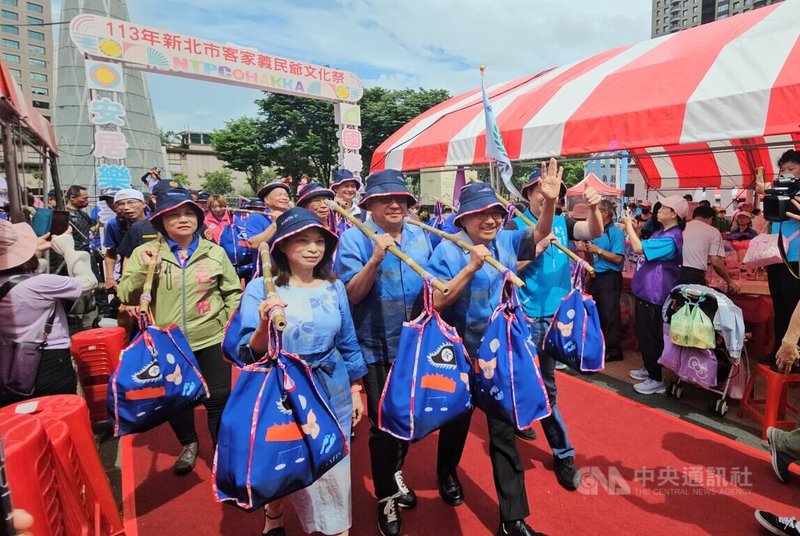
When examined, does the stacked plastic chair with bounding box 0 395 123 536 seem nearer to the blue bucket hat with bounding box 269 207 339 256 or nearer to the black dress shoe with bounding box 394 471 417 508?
the blue bucket hat with bounding box 269 207 339 256

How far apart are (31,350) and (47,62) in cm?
8456

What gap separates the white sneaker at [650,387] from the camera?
429 cm

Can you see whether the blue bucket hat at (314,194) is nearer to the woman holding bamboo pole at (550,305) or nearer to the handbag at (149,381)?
the handbag at (149,381)

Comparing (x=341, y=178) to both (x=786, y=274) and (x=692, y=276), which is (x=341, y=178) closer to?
(x=692, y=276)

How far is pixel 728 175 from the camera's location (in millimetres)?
9156

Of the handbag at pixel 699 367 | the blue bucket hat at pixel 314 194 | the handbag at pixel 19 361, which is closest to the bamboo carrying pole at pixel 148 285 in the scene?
the handbag at pixel 19 361

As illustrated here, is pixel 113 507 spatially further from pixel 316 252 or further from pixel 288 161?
pixel 288 161

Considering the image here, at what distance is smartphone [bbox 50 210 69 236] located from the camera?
3.59 metres

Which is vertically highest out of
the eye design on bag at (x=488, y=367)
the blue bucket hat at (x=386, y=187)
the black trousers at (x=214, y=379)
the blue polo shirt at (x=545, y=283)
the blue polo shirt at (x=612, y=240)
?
the blue bucket hat at (x=386, y=187)

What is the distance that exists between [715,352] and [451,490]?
267cm

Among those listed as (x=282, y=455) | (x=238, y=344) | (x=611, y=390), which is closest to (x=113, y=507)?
(x=238, y=344)

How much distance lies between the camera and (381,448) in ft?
7.85

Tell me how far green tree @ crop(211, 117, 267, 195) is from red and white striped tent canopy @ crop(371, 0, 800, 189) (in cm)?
2280

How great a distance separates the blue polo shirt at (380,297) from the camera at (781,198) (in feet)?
5.66
